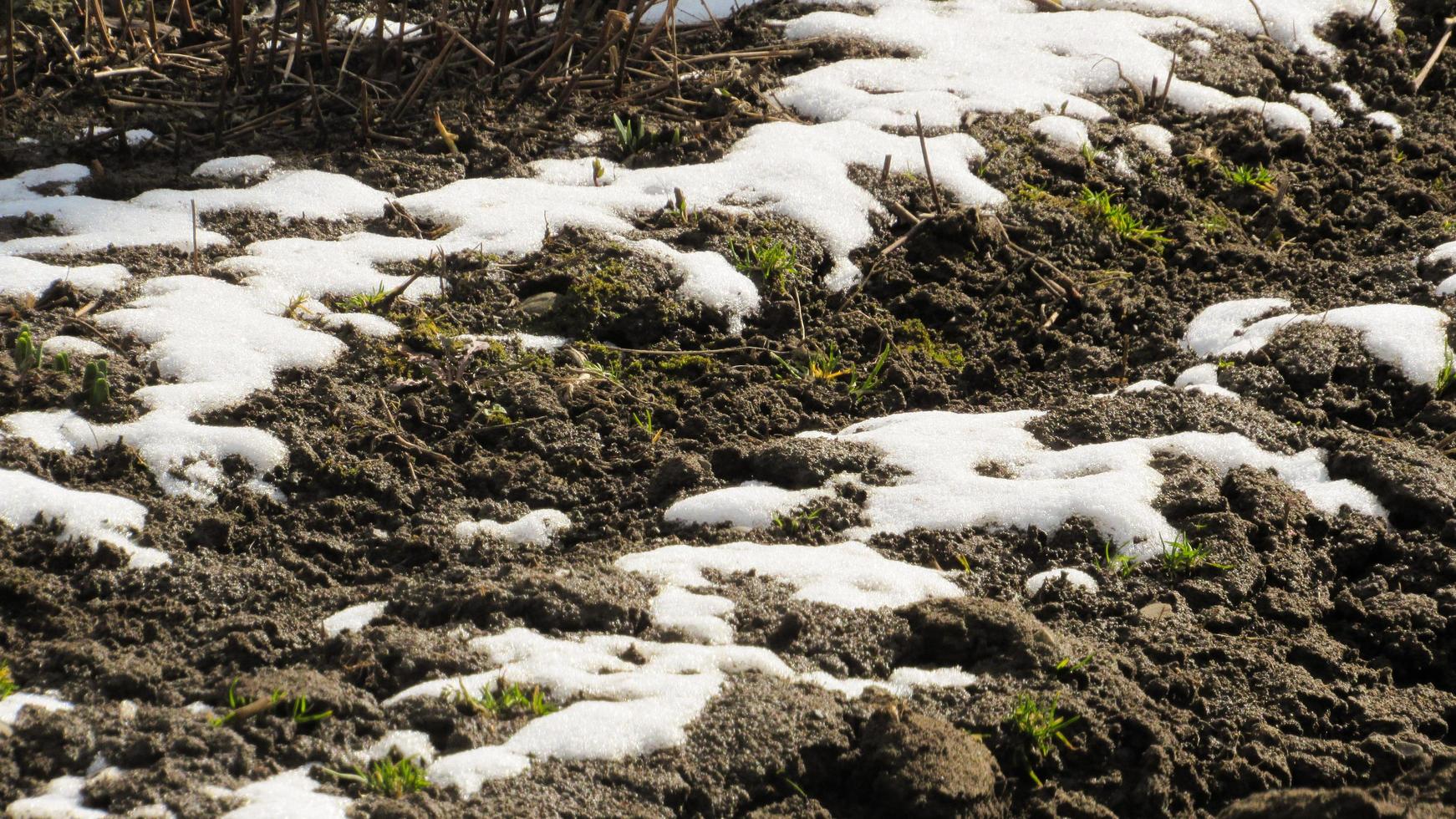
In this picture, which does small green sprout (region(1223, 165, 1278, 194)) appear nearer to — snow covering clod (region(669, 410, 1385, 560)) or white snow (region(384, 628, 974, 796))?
snow covering clod (region(669, 410, 1385, 560))

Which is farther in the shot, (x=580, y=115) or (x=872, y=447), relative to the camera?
(x=580, y=115)

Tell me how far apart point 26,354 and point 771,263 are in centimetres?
216

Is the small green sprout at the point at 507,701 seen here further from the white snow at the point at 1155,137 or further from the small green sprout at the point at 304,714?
the white snow at the point at 1155,137

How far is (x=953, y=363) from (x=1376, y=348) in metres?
1.25

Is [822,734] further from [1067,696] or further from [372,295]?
[372,295]

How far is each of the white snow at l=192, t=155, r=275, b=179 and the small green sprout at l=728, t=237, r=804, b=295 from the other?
1704 mm

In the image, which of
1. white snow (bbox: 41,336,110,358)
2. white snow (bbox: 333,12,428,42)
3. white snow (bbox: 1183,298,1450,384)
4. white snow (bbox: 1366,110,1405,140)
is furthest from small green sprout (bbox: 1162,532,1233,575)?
white snow (bbox: 333,12,428,42)

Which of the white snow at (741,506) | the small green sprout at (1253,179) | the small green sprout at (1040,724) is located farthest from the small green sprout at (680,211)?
the small green sprout at (1040,724)

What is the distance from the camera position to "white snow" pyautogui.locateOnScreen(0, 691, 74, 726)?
2352mm

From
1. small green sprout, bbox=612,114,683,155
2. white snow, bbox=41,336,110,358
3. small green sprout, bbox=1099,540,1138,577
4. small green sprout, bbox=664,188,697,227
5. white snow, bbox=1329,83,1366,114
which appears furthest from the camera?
white snow, bbox=1329,83,1366,114

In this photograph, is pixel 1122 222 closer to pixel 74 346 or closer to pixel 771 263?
pixel 771 263

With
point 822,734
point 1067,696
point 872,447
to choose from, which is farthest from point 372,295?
point 1067,696

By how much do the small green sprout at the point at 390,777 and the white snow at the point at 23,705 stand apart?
0.55 meters

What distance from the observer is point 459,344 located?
376 centimetres
